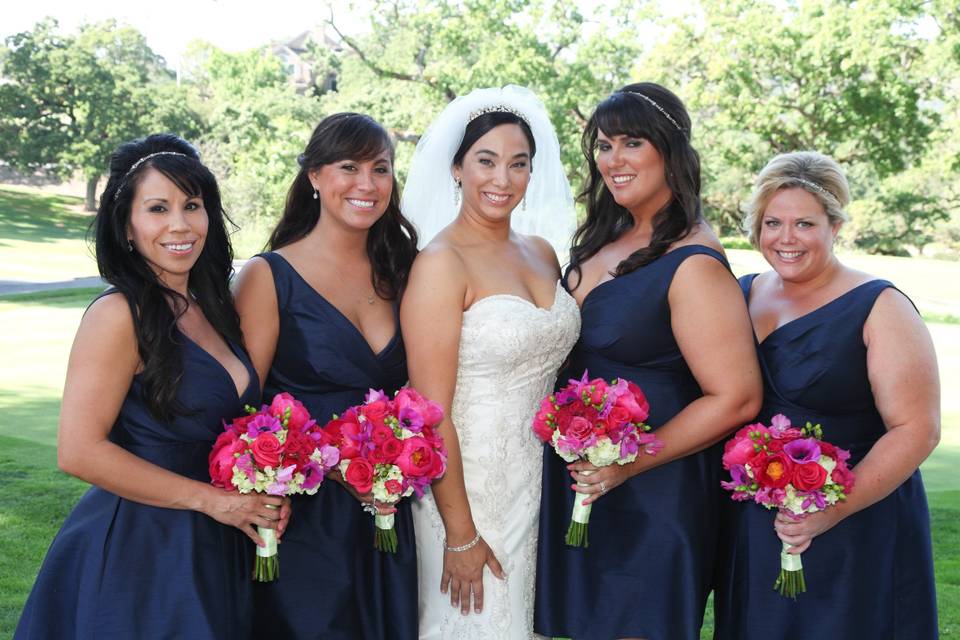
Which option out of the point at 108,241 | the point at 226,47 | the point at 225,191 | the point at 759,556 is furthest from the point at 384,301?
the point at 226,47

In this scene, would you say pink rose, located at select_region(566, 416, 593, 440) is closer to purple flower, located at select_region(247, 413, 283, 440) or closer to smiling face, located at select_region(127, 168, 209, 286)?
purple flower, located at select_region(247, 413, 283, 440)

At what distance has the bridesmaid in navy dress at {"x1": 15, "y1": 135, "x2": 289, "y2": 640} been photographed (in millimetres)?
3436

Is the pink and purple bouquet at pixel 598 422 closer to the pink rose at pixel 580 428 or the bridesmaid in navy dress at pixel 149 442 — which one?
the pink rose at pixel 580 428

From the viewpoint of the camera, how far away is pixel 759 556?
13.4ft

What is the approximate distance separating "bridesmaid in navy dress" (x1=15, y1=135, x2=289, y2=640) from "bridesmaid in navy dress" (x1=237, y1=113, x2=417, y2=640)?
0.26 meters

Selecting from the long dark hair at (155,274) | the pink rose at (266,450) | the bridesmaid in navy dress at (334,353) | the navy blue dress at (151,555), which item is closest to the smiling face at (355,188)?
the bridesmaid in navy dress at (334,353)

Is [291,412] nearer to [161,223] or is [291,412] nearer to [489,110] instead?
[161,223]

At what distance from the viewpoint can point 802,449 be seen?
363 centimetres

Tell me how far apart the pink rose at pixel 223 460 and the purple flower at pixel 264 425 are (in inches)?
3.3

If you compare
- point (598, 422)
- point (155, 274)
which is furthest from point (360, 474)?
point (155, 274)

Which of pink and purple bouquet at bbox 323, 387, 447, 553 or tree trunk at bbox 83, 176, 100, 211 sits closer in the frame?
pink and purple bouquet at bbox 323, 387, 447, 553

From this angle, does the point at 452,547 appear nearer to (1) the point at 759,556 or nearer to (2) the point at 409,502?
(2) the point at 409,502

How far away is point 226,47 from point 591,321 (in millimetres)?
48800

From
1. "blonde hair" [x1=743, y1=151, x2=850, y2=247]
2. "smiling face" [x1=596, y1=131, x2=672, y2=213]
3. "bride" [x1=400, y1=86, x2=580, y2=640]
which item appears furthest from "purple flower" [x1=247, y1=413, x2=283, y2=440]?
"blonde hair" [x1=743, y1=151, x2=850, y2=247]
